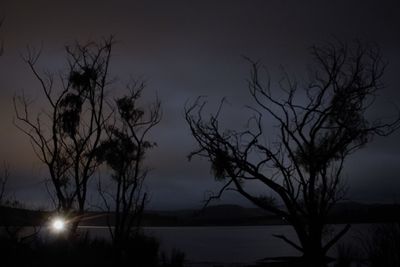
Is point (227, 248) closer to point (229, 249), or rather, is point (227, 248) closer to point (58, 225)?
point (229, 249)

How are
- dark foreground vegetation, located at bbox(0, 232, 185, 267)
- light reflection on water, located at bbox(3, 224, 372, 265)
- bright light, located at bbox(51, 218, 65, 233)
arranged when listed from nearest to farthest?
dark foreground vegetation, located at bbox(0, 232, 185, 267), bright light, located at bbox(51, 218, 65, 233), light reflection on water, located at bbox(3, 224, 372, 265)

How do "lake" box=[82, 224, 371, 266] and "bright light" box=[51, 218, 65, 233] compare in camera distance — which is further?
"lake" box=[82, 224, 371, 266]

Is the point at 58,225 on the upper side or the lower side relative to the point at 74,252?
upper

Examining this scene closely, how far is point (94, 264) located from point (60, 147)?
5.39 m

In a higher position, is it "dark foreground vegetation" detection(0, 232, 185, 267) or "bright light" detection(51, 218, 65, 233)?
"bright light" detection(51, 218, 65, 233)

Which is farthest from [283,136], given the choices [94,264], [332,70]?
[94,264]

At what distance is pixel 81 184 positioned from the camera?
1870 centimetres

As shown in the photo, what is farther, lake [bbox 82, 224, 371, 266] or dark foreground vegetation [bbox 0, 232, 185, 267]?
lake [bbox 82, 224, 371, 266]

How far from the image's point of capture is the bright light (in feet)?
60.1

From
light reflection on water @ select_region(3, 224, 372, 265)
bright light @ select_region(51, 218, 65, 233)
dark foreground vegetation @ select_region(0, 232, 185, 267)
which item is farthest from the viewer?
light reflection on water @ select_region(3, 224, 372, 265)

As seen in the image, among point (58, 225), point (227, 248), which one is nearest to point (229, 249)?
point (227, 248)

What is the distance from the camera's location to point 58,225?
18484mm

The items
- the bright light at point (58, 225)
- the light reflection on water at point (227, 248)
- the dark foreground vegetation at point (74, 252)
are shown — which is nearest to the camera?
the dark foreground vegetation at point (74, 252)

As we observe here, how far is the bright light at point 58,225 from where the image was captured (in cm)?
1833
